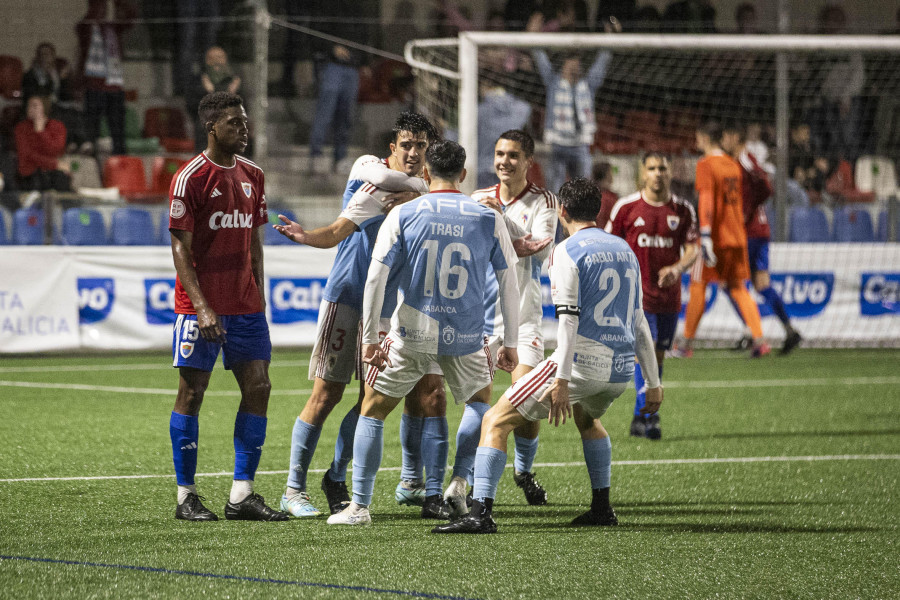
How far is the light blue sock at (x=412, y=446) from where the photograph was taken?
6.15 metres

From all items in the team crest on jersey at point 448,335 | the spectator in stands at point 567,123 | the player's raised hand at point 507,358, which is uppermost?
the spectator in stands at point 567,123

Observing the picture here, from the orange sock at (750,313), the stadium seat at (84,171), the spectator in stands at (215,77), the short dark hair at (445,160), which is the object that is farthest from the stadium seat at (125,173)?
the short dark hair at (445,160)

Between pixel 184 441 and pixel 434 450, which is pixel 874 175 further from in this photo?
pixel 184 441

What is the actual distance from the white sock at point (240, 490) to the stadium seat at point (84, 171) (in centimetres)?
1031

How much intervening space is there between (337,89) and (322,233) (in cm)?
1108

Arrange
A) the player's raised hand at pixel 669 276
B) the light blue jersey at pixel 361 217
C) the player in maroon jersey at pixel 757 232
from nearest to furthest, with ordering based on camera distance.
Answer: the light blue jersey at pixel 361 217, the player's raised hand at pixel 669 276, the player in maroon jersey at pixel 757 232

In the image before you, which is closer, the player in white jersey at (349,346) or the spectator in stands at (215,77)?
the player in white jersey at (349,346)

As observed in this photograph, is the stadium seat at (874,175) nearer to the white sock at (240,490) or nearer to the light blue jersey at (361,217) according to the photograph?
the light blue jersey at (361,217)

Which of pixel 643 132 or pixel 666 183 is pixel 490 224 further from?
pixel 643 132

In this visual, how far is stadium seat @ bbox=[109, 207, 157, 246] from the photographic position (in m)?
14.1

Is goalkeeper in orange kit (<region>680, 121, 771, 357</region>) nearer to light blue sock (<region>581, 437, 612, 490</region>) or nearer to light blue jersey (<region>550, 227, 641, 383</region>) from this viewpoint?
light blue sock (<region>581, 437, 612, 490</region>)

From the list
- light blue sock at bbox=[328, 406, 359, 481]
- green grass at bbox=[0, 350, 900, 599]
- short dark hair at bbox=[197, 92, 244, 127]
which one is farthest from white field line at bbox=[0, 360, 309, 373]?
short dark hair at bbox=[197, 92, 244, 127]

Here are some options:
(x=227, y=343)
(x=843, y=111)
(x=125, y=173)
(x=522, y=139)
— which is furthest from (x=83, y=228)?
(x=843, y=111)

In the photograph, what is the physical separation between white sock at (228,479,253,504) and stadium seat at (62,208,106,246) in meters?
8.86
